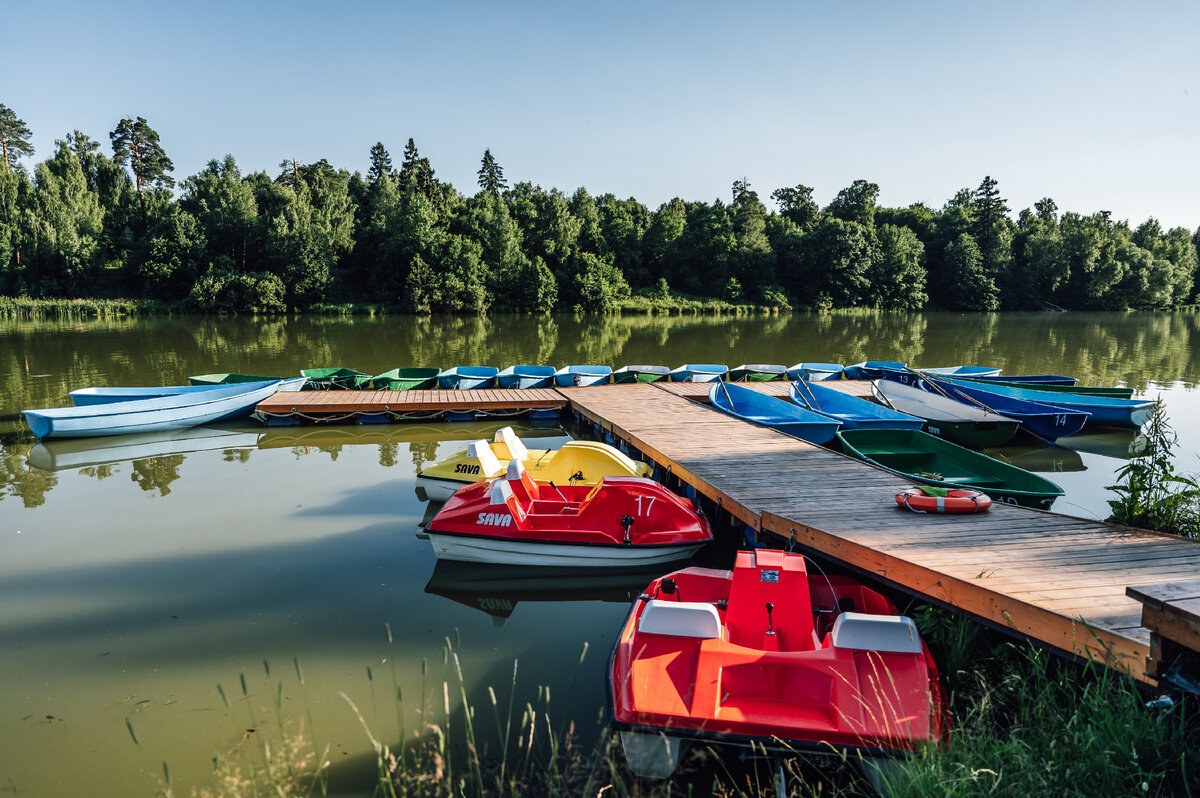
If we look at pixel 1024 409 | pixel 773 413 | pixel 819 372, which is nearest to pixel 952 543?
pixel 773 413

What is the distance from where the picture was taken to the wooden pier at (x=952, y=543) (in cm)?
378

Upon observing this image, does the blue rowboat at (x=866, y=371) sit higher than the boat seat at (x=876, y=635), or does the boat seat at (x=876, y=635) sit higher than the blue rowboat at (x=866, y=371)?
the blue rowboat at (x=866, y=371)

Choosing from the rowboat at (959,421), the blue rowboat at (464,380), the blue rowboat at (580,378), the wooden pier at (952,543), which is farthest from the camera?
the blue rowboat at (580,378)

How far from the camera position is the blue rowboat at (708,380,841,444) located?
10.5 meters

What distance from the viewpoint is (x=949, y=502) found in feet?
19.5

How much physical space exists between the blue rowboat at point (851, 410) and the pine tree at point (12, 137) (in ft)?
251

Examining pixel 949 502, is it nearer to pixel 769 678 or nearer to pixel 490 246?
pixel 769 678

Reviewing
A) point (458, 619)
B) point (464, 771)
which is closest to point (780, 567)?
point (464, 771)

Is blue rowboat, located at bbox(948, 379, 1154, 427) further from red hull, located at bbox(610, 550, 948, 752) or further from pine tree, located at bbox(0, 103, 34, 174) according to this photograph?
pine tree, located at bbox(0, 103, 34, 174)

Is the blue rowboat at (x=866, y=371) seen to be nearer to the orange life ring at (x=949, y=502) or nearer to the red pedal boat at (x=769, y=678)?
the orange life ring at (x=949, y=502)

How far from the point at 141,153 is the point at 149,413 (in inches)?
2711

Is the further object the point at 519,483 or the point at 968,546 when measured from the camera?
the point at 519,483

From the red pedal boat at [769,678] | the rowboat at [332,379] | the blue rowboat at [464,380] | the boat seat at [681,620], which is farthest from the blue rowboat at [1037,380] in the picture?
the rowboat at [332,379]

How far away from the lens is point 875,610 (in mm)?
4875
